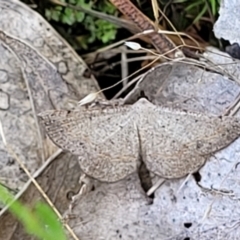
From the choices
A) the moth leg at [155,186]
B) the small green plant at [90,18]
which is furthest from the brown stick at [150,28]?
the moth leg at [155,186]

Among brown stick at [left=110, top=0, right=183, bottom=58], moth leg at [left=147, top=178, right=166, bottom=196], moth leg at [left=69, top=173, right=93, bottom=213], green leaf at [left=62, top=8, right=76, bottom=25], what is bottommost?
moth leg at [left=147, top=178, right=166, bottom=196]

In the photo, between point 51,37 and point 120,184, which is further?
point 51,37

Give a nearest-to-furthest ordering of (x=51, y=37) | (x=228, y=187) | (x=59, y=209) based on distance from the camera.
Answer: (x=228, y=187) → (x=59, y=209) → (x=51, y=37)

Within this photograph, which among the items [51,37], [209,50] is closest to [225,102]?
[209,50]

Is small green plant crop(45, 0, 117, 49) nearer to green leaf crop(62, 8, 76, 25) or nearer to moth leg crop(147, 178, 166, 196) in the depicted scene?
green leaf crop(62, 8, 76, 25)

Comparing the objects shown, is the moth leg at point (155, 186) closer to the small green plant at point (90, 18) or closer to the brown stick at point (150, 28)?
the brown stick at point (150, 28)

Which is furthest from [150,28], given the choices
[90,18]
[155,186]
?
[155,186]

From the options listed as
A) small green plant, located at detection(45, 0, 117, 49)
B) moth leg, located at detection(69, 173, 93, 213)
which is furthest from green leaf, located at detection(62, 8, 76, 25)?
moth leg, located at detection(69, 173, 93, 213)

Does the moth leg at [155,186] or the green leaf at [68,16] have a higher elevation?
the green leaf at [68,16]

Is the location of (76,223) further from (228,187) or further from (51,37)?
(51,37)

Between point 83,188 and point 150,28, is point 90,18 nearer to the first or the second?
point 150,28

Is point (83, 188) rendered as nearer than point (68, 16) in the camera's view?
Yes
